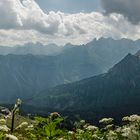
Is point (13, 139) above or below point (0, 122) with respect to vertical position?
below

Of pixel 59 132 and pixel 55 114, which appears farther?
pixel 55 114

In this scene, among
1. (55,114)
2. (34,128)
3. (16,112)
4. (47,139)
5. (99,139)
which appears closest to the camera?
(47,139)

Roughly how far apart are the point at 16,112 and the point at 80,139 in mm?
2632

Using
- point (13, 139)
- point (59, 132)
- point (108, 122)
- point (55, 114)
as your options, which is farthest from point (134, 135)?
point (108, 122)

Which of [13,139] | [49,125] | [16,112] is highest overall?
[16,112]

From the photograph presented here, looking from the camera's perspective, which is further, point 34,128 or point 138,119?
point 34,128

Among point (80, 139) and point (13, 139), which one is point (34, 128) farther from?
point (13, 139)

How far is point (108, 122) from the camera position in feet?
44.0

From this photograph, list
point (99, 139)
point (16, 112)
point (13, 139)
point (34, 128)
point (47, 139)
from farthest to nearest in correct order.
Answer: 1. point (34, 128)
2. point (99, 139)
3. point (16, 112)
4. point (47, 139)
5. point (13, 139)

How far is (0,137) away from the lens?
26.7 ft

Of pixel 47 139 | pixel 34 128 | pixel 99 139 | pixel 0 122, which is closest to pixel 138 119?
pixel 99 139

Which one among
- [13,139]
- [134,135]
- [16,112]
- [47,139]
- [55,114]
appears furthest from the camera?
[55,114]

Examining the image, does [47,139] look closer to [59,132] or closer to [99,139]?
[59,132]

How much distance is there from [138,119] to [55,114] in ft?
6.96
